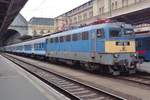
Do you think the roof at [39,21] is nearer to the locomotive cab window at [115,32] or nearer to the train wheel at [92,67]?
the train wheel at [92,67]

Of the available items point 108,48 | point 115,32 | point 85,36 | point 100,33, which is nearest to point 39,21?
point 85,36

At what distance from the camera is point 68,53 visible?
26.3 meters

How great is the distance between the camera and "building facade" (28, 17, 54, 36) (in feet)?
300

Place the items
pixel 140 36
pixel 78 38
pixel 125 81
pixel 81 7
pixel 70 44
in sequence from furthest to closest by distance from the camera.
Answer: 1. pixel 81 7
2. pixel 140 36
3. pixel 70 44
4. pixel 78 38
5. pixel 125 81

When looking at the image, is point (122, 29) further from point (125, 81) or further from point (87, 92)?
point (87, 92)

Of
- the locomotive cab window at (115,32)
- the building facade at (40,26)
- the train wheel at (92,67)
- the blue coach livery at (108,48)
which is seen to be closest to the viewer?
the blue coach livery at (108,48)

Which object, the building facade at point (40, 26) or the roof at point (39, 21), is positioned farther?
the roof at point (39, 21)

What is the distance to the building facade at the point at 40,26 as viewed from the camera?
91375mm

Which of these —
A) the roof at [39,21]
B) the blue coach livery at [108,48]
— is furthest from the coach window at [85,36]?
the roof at [39,21]

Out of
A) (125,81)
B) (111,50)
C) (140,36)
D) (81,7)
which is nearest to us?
(125,81)

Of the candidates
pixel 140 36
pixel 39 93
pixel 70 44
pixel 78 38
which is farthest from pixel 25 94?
pixel 140 36

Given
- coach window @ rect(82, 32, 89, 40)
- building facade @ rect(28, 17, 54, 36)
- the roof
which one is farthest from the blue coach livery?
the roof

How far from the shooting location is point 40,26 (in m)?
96.6

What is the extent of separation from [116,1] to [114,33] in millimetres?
45791
